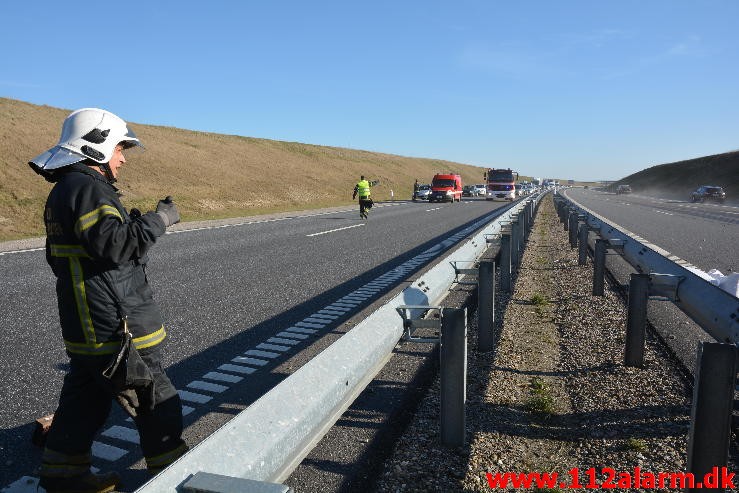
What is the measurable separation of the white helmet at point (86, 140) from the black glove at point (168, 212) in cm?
31

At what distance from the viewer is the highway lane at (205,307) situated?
3584 mm

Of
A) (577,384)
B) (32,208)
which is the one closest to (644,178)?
(32,208)

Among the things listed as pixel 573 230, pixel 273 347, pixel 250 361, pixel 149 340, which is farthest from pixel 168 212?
pixel 573 230

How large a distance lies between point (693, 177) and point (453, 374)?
Result: 93023 mm

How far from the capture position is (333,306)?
6363mm

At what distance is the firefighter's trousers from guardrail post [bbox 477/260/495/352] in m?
2.93

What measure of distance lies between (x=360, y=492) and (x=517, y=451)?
97 cm

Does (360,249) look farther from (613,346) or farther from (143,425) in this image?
(143,425)

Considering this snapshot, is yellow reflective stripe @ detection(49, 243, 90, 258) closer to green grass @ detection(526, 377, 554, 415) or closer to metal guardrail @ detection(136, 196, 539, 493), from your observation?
metal guardrail @ detection(136, 196, 539, 493)

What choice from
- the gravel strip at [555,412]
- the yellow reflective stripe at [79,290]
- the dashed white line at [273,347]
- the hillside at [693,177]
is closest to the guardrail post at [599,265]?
the gravel strip at [555,412]

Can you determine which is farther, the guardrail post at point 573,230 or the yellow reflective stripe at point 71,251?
the guardrail post at point 573,230

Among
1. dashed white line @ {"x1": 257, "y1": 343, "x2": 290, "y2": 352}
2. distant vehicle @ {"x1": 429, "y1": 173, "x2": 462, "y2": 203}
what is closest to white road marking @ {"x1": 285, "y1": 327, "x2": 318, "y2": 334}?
dashed white line @ {"x1": 257, "y1": 343, "x2": 290, "y2": 352}

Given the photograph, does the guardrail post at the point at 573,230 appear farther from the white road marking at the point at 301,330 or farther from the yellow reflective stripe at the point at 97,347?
the yellow reflective stripe at the point at 97,347

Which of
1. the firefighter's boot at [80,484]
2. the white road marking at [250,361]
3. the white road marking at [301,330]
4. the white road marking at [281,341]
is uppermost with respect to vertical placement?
the firefighter's boot at [80,484]
